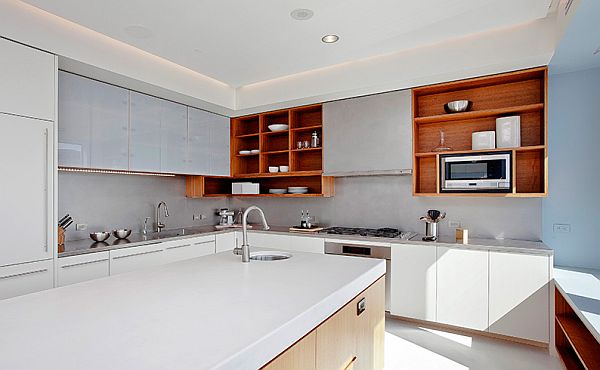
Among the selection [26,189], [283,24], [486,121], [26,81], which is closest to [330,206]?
[486,121]

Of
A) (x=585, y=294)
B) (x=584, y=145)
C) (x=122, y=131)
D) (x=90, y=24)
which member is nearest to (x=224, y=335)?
(x=585, y=294)

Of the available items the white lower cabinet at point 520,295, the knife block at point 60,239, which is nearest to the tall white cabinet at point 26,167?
the knife block at point 60,239

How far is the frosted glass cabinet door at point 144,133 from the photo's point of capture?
3.61 metres

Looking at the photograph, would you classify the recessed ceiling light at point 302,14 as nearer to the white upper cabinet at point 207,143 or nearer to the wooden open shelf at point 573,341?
the white upper cabinet at point 207,143

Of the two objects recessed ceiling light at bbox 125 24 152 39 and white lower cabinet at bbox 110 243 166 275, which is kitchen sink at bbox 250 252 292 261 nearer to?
white lower cabinet at bbox 110 243 166 275

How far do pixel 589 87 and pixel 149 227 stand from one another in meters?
4.69

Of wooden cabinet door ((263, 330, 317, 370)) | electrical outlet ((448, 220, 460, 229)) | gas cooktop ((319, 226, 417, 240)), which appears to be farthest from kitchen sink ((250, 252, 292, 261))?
electrical outlet ((448, 220, 460, 229))

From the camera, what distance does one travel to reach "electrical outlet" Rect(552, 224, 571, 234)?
320 cm

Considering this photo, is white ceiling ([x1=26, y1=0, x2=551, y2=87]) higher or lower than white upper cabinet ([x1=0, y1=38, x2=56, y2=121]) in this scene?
higher

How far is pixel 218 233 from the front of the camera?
424cm

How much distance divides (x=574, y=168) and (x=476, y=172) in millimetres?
824

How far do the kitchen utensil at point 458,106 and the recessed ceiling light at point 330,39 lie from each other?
4.35 feet

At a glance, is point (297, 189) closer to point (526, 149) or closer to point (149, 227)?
point (149, 227)

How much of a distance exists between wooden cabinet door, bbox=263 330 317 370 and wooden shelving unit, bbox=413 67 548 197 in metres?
2.59
